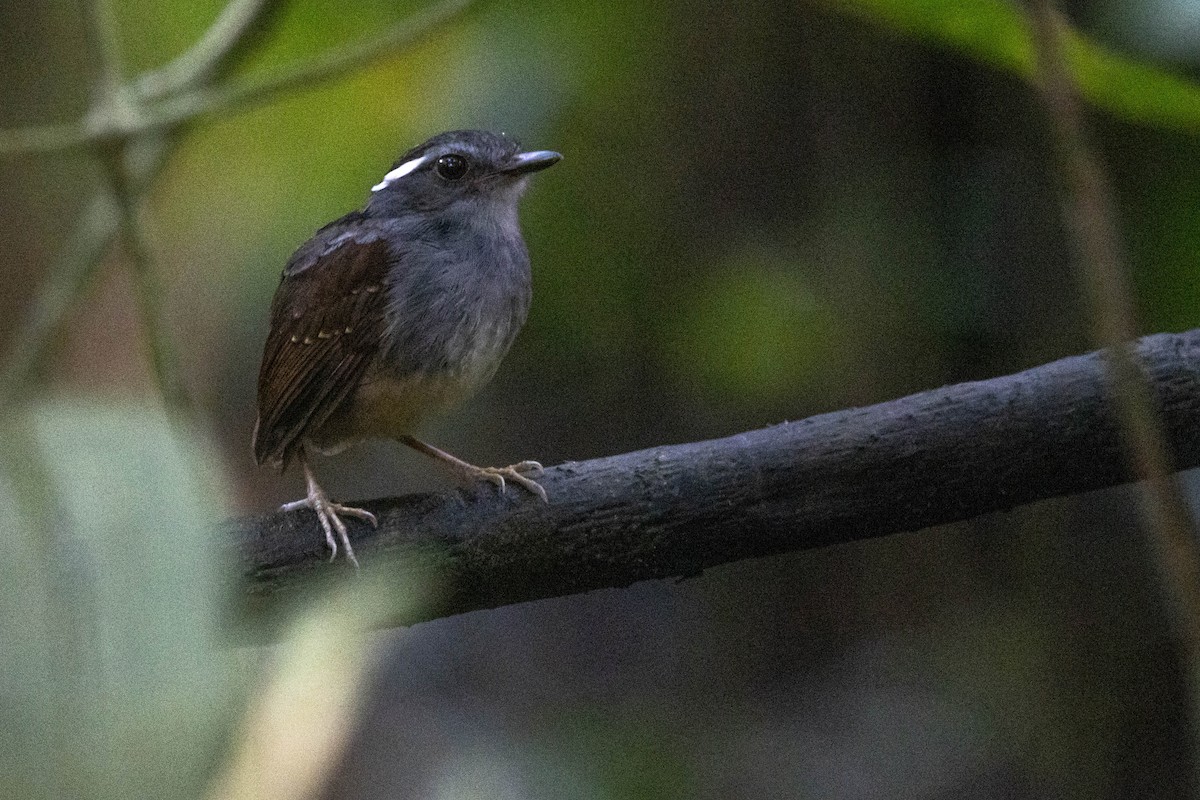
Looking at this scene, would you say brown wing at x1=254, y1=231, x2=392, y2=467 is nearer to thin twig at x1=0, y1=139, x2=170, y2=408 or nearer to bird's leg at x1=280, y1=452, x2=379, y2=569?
bird's leg at x1=280, y1=452, x2=379, y2=569

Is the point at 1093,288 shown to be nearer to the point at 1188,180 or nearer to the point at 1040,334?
the point at 1188,180

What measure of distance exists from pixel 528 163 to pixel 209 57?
0.87 meters

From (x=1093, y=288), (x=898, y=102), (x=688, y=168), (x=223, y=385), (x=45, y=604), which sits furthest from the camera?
(x=223, y=385)

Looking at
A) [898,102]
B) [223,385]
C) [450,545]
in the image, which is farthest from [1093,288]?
[223,385]

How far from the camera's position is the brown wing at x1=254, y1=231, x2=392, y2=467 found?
289cm

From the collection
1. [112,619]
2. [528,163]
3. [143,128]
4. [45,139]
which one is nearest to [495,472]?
[528,163]

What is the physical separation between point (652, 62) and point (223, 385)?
1.94m

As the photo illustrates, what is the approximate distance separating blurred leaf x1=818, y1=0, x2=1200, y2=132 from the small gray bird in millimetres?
1263

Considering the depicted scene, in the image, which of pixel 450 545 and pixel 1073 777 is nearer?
pixel 450 545

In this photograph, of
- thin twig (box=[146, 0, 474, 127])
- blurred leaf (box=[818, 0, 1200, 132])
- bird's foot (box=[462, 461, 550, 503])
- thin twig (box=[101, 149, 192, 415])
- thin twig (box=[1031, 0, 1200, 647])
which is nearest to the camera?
thin twig (box=[1031, 0, 1200, 647])

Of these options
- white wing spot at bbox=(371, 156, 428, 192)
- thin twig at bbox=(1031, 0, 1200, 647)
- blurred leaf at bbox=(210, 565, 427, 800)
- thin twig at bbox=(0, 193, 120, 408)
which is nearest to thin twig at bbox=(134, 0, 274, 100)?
thin twig at bbox=(0, 193, 120, 408)

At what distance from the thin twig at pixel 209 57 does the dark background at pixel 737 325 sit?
2.45 feet

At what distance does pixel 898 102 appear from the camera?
401 centimetres

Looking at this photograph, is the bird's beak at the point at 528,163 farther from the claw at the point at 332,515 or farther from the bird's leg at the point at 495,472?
the claw at the point at 332,515
